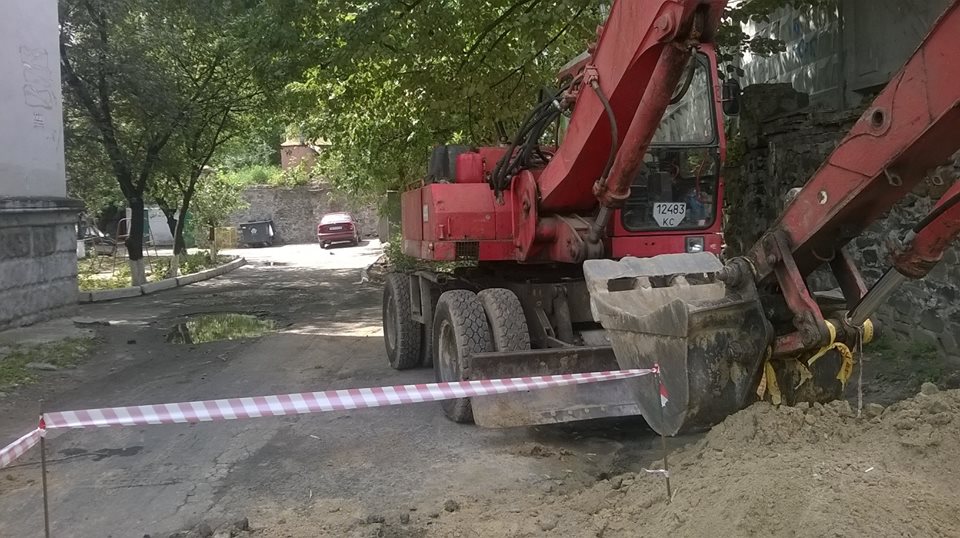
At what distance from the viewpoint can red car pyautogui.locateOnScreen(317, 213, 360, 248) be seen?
127 ft

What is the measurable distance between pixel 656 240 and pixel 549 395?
61.9 inches

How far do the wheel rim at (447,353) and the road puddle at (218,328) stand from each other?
18.7 ft

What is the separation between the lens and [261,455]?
5930 millimetres

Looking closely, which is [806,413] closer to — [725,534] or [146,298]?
[725,534]

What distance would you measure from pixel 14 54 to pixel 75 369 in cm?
548

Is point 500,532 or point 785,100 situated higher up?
point 785,100

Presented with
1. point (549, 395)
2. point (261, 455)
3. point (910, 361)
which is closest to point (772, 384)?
point (549, 395)

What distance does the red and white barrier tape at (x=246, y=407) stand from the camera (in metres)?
3.99

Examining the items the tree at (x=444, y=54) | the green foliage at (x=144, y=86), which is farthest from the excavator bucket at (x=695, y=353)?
the green foliage at (x=144, y=86)

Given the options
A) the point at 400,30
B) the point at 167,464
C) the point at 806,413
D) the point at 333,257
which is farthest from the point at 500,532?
the point at 333,257

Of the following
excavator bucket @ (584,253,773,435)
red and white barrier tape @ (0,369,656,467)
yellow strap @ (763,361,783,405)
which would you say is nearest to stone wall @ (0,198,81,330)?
red and white barrier tape @ (0,369,656,467)

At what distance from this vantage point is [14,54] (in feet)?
39.5

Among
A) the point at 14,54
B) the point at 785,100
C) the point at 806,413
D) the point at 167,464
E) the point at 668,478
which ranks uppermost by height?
the point at 14,54

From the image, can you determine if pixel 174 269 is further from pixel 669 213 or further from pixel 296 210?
pixel 296 210
